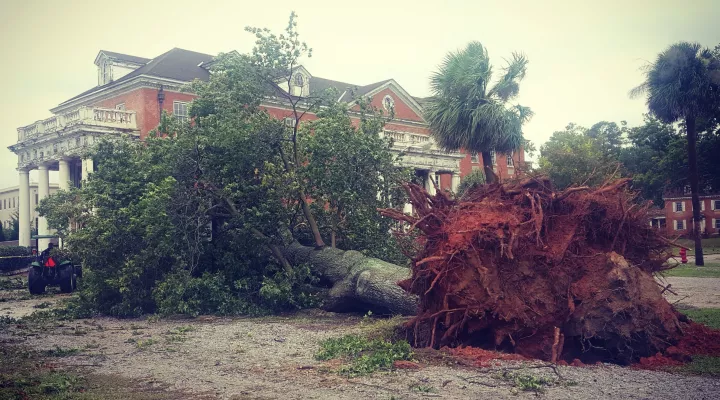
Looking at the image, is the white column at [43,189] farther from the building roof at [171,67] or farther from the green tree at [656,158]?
the green tree at [656,158]

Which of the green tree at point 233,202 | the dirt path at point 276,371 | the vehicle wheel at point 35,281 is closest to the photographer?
the dirt path at point 276,371

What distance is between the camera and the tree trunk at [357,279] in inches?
456

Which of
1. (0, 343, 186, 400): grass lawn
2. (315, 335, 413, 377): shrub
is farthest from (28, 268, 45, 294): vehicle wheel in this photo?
(315, 335, 413, 377): shrub

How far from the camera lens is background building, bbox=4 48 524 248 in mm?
31812

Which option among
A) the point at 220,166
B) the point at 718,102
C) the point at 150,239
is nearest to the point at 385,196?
the point at 220,166

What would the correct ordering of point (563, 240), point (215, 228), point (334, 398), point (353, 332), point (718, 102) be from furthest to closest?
point (718, 102) < point (215, 228) < point (353, 332) < point (563, 240) < point (334, 398)

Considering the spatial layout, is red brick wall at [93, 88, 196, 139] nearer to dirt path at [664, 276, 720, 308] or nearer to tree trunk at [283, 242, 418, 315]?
tree trunk at [283, 242, 418, 315]

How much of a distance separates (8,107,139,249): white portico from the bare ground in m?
20.3

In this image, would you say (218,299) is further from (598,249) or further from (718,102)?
(718,102)

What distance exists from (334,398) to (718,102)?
25.1 m

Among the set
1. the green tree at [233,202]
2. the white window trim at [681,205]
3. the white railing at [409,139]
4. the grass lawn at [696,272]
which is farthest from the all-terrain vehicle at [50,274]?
the white window trim at [681,205]

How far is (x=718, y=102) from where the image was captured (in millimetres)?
25406

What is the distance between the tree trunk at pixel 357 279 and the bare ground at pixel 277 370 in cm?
76

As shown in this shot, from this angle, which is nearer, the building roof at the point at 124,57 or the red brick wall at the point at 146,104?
the red brick wall at the point at 146,104
